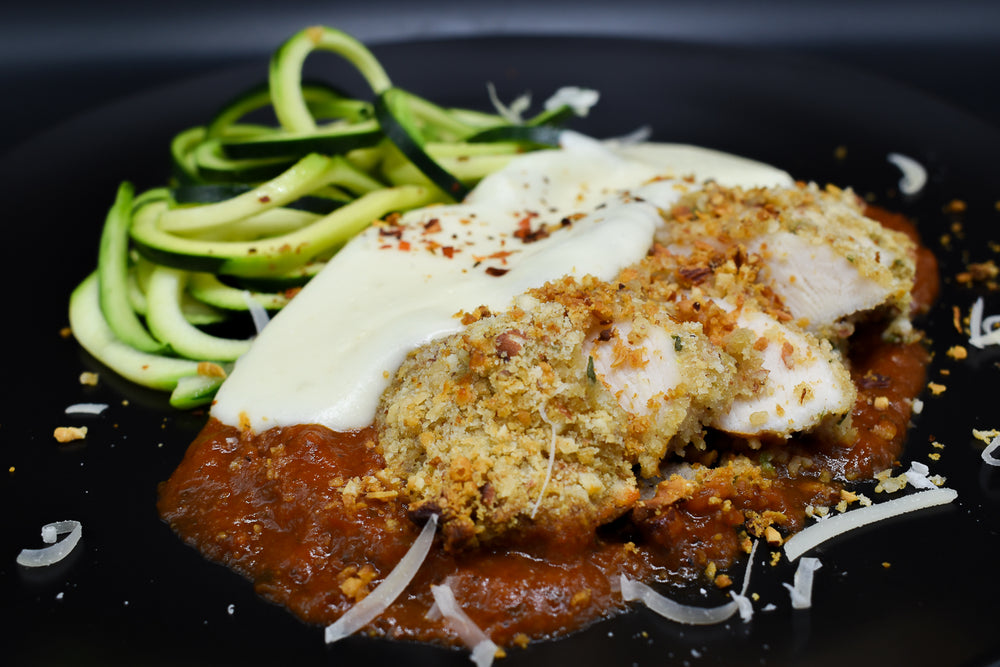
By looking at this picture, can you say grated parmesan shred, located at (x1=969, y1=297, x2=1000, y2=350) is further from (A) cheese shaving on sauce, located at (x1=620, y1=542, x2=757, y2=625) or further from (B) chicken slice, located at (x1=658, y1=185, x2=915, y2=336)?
(A) cheese shaving on sauce, located at (x1=620, y1=542, x2=757, y2=625)

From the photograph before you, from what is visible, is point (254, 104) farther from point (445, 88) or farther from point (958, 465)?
point (958, 465)

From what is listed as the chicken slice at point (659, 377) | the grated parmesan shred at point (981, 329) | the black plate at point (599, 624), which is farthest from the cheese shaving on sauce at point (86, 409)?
the grated parmesan shred at point (981, 329)

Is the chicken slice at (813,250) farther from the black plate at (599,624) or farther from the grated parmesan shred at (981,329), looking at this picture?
the black plate at (599,624)

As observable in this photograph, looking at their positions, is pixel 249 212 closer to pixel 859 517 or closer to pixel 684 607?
pixel 684 607

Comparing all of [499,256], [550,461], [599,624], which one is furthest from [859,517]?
[499,256]

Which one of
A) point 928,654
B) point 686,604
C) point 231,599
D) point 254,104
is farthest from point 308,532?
point 254,104

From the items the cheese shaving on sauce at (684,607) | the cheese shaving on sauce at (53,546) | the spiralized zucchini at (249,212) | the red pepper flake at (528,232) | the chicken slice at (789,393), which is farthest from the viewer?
the red pepper flake at (528,232)
